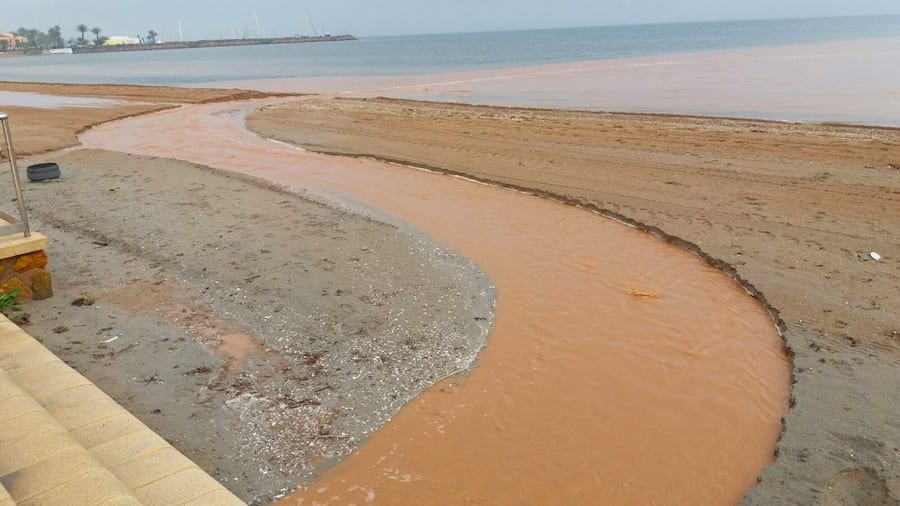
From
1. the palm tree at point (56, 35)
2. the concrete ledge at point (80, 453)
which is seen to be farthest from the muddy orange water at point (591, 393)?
the palm tree at point (56, 35)

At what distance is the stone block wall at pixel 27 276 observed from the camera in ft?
21.1

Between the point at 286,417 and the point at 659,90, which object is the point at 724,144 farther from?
the point at 659,90

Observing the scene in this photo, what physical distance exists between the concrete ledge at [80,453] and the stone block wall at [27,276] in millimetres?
2384

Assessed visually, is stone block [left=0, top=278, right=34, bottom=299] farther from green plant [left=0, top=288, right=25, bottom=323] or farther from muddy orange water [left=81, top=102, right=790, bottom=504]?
muddy orange water [left=81, top=102, right=790, bottom=504]

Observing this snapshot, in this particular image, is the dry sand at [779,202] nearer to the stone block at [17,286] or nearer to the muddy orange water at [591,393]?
the muddy orange water at [591,393]

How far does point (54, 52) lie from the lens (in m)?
178

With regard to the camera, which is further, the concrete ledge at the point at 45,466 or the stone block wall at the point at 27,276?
the stone block wall at the point at 27,276

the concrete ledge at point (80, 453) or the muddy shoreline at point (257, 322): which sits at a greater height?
the concrete ledge at point (80, 453)

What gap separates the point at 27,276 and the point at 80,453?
401 centimetres

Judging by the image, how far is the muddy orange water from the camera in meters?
4.27

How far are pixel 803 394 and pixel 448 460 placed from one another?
110 inches

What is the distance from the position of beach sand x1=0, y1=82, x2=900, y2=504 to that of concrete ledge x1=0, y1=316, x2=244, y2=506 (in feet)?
1.95

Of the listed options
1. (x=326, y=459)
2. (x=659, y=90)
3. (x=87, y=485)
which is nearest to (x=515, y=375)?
(x=326, y=459)

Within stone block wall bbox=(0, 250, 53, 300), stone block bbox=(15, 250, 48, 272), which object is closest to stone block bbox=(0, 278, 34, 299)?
stone block wall bbox=(0, 250, 53, 300)
